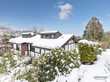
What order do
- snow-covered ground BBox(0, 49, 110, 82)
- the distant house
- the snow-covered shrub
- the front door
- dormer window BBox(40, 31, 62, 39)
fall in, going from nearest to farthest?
snow-covered ground BBox(0, 49, 110, 82), the snow-covered shrub, the distant house, dormer window BBox(40, 31, 62, 39), the front door

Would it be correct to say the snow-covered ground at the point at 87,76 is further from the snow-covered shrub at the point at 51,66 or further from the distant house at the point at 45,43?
the distant house at the point at 45,43

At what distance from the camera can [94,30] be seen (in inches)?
2015

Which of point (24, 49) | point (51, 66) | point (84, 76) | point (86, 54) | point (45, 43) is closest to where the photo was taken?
point (84, 76)

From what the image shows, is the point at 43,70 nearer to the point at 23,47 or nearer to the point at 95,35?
the point at 23,47

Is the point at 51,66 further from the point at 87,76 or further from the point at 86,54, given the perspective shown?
the point at 86,54

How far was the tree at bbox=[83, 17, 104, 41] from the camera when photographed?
2013 inches

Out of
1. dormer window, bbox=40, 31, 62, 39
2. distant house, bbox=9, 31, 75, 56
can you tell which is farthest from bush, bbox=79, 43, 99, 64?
dormer window, bbox=40, 31, 62, 39

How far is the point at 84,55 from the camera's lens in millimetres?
19078

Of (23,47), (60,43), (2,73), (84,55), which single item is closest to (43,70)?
(2,73)

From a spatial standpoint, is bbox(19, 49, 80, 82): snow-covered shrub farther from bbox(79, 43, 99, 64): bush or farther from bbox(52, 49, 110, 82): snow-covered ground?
bbox(79, 43, 99, 64): bush

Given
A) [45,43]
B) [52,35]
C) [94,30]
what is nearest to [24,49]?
[45,43]

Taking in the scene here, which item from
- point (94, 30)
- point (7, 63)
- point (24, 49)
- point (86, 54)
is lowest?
point (7, 63)

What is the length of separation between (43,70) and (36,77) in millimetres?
882

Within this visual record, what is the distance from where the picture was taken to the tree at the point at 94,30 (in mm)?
51125
